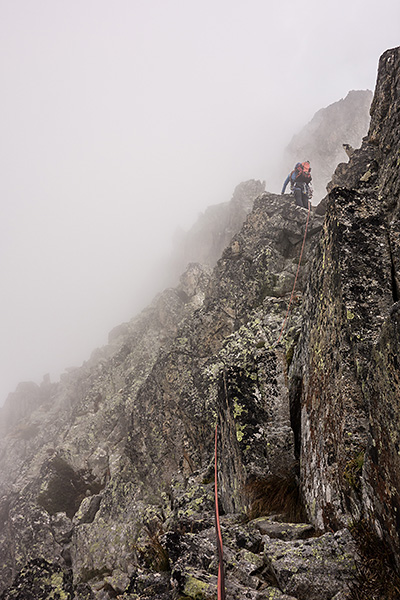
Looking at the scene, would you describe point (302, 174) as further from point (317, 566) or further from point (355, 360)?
point (317, 566)

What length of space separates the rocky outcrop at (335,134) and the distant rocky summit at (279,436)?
66.4 meters

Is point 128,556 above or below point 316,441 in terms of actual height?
→ below

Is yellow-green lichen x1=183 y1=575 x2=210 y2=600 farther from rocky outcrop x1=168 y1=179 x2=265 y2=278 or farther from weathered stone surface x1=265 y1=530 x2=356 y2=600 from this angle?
rocky outcrop x1=168 y1=179 x2=265 y2=278

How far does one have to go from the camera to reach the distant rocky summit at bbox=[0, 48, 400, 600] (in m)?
5.00

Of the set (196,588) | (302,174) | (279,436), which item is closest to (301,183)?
(302,174)

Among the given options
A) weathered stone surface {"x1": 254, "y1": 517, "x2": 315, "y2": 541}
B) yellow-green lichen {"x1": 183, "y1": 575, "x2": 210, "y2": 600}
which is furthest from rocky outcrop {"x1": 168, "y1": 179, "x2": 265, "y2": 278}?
yellow-green lichen {"x1": 183, "y1": 575, "x2": 210, "y2": 600}

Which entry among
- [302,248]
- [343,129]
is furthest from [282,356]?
[343,129]

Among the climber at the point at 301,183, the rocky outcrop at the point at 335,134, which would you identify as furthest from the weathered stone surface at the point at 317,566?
the rocky outcrop at the point at 335,134

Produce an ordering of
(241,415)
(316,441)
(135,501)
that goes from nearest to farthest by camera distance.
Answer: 1. (316,441)
2. (241,415)
3. (135,501)

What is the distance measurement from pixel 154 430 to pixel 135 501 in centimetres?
455

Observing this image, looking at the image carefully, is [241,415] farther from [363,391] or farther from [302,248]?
[302,248]

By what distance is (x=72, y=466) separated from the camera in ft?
99.6

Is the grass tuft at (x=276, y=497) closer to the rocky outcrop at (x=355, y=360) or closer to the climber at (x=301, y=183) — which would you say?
the rocky outcrop at (x=355, y=360)

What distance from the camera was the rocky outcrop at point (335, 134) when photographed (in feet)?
263
